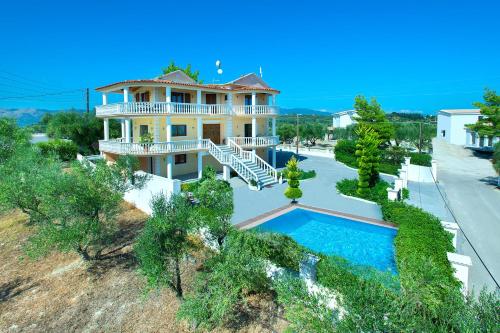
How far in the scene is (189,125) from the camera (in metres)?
26.6

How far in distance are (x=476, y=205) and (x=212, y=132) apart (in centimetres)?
1988

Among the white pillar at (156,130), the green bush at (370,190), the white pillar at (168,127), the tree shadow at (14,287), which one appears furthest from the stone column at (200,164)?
the tree shadow at (14,287)

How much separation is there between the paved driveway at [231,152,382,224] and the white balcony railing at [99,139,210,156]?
4063 millimetres

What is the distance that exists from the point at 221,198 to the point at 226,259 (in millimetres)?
2927

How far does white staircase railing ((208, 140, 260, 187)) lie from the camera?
23.4m

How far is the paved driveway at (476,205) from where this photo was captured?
11.7m

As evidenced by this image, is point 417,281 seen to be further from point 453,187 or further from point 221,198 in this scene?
point 453,187

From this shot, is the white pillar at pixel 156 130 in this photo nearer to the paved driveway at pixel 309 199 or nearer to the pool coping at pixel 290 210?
the paved driveway at pixel 309 199

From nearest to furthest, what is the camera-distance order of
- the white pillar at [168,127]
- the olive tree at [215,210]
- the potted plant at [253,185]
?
the olive tree at [215,210], the potted plant at [253,185], the white pillar at [168,127]

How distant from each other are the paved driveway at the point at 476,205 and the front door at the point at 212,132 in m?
18.2

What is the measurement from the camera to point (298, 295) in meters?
5.99

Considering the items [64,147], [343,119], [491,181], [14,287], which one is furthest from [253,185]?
[343,119]

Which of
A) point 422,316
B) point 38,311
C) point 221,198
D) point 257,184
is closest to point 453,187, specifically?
point 257,184

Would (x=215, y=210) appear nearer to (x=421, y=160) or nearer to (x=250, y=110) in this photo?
(x=250, y=110)
